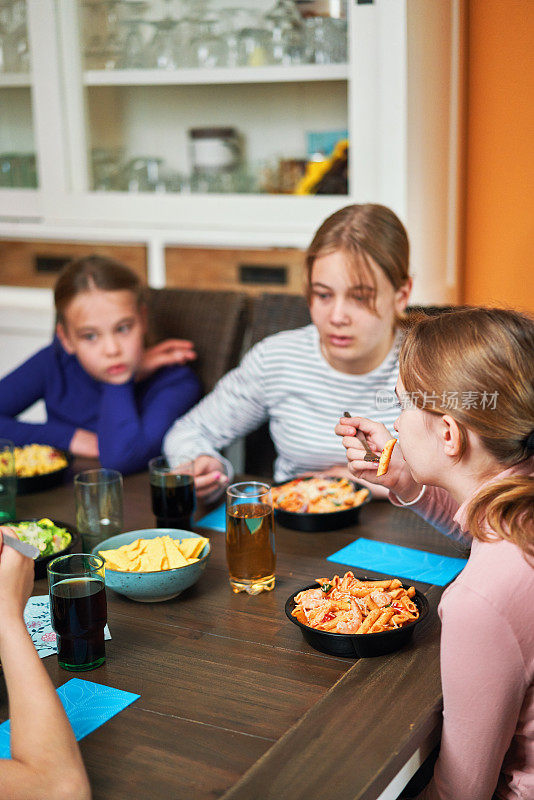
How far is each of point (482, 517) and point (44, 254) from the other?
258 centimetres

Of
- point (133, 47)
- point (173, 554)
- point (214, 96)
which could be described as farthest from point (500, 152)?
point (173, 554)

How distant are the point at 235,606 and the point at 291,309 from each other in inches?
42.2

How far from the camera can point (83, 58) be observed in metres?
3.11

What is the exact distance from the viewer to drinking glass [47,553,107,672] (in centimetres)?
108

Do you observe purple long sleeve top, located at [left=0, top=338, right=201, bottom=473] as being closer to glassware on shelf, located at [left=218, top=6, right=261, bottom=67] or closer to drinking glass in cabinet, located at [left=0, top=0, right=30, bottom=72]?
glassware on shelf, located at [left=218, top=6, right=261, bottom=67]

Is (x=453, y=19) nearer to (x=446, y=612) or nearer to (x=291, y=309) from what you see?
(x=291, y=309)

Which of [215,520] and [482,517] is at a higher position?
[482,517]

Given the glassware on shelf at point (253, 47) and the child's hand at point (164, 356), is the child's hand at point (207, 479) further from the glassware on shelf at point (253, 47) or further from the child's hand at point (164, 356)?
the glassware on shelf at point (253, 47)

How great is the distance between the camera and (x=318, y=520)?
58.6 inches

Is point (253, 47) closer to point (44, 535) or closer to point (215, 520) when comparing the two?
point (215, 520)

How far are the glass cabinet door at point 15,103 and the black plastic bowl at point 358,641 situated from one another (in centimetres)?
267

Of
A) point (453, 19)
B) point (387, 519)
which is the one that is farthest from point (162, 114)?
point (387, 519)

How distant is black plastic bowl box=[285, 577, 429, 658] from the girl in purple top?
885 mm

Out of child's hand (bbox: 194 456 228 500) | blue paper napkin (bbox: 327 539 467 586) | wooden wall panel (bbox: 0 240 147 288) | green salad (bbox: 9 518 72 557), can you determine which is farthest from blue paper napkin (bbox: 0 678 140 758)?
wooden wall panel (bbox: 0 240 147 288)
